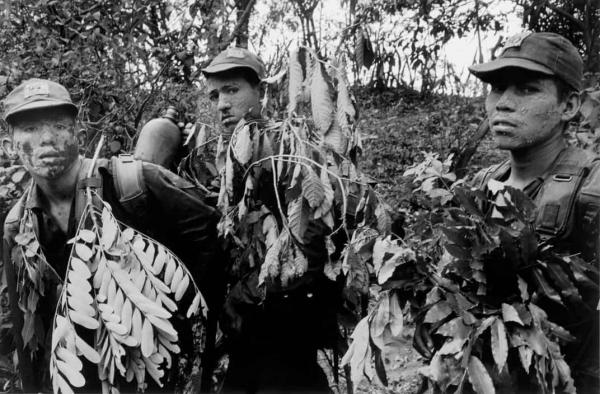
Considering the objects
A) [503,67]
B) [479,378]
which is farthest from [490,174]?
[479,378]

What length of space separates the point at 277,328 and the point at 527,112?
5.02 feet

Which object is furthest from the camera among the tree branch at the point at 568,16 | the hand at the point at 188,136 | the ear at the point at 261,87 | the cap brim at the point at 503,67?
the tree branch at the point at 568,16

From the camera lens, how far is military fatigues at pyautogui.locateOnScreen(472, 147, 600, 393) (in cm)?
221

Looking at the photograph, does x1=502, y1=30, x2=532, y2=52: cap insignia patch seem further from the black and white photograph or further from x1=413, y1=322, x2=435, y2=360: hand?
x1=413, y1=322, x2=435, y2=360: hand

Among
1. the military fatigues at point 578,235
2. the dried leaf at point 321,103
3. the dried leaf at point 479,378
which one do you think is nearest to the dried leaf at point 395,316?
the dried leaf at point 479,378

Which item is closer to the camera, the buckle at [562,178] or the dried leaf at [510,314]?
the dried leaf at [510,314]

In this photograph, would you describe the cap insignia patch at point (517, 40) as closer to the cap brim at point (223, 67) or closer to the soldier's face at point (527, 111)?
the soldier's face at point (527, 111)

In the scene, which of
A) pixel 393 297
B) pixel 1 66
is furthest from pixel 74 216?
pixel 1 66

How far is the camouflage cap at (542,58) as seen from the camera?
2424 millimetres

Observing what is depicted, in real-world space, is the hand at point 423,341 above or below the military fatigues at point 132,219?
below

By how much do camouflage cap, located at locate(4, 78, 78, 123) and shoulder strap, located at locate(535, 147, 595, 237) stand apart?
1.98 m

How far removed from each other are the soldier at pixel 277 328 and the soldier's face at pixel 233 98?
0.08 ft

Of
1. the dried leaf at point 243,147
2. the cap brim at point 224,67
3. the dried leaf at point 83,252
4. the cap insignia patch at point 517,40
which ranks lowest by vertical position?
the dried leaf at point 83,252

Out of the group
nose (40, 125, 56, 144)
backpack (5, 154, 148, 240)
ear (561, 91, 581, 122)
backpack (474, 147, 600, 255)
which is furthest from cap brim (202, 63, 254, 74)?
backpack (474, 147, 600, 255)
